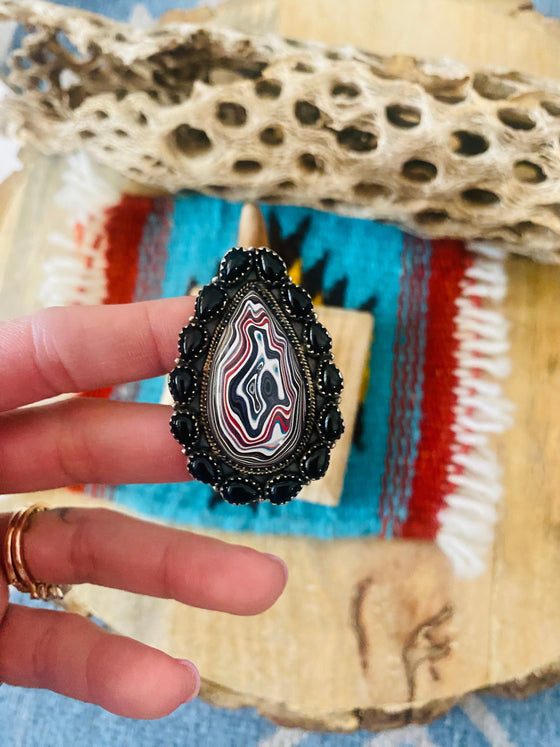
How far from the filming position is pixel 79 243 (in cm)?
130

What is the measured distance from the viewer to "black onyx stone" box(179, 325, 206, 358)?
781 millimetres

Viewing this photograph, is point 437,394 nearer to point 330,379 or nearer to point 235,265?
point 330,379

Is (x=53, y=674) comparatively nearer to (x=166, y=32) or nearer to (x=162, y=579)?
(x=162, y=579)

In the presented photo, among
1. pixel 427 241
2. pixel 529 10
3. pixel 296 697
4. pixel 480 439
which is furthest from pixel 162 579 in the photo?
pixel 529 10

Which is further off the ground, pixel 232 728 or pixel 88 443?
pixel 88 443

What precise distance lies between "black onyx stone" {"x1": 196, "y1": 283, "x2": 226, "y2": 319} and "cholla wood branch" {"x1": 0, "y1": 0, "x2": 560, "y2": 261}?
1.20 feet

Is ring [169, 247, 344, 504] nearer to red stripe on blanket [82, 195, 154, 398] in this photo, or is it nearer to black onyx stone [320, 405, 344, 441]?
black onyx stone [320, 405, 344, 441]

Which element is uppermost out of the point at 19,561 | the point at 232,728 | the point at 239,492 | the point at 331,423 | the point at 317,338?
the point at 317,338


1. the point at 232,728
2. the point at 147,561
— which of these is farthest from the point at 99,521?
the point at 232,728

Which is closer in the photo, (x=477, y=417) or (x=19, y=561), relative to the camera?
(x=19, y=561)

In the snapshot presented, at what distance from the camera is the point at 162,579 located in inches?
31.9

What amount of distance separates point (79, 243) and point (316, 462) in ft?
2.47

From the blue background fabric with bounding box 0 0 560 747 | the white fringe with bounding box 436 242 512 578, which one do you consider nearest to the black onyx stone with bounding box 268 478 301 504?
the white fringe with bounding box 436 242 512 578

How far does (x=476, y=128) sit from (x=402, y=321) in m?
0.37
